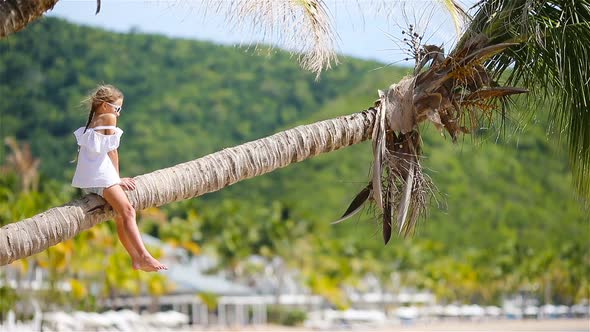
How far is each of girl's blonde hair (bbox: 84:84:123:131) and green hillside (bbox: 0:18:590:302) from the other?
47837 mm

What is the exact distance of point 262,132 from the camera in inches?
2938

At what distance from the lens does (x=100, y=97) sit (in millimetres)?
4848

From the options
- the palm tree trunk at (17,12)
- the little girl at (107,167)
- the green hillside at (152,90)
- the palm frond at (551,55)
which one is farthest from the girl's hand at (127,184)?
the green hillside at (152,90)

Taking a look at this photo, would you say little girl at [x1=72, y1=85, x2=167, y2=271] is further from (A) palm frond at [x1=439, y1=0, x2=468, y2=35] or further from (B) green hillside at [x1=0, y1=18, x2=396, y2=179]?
(B) green hillside at [x1=0, y1=18, x2=396, y2=179]

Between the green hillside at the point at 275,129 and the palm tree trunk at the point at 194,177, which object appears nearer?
the palm tree trunk at the point at 194,177

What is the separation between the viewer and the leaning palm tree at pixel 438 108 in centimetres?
517

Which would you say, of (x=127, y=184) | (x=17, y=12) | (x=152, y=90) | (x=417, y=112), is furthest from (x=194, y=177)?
(x=152, y=90)

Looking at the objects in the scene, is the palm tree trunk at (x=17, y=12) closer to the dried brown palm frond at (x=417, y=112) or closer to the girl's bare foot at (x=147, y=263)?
the girl's bare foot at (x=147, y=263)

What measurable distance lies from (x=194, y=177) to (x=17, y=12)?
48.2 inches

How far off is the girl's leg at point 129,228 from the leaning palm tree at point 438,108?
0.50 feet

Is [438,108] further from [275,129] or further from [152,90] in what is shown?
[152,90]

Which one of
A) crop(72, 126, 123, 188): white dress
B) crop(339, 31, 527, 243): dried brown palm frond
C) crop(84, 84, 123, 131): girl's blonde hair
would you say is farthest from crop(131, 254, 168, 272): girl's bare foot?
crop(339, 31, 527, 243): dried brown palm frond

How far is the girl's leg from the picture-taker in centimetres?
470

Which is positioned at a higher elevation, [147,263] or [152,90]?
[152,90]
